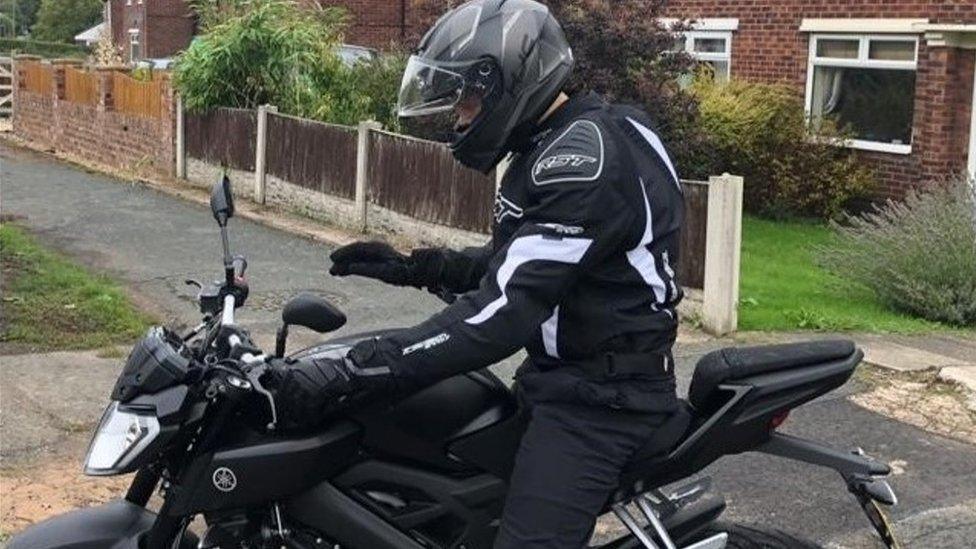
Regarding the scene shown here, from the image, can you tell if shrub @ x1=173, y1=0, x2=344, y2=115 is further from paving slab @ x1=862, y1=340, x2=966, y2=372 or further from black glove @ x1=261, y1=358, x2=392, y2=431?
black glove @ x1=261, y1=358, x2=392, y2=431

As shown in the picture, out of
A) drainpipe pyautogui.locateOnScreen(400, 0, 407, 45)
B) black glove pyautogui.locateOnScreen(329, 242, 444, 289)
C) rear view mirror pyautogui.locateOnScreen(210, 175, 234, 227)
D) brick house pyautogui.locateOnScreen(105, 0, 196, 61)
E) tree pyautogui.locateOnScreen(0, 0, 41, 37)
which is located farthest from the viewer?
tree pyautogui.locateOnScreen(0, 0, 41, 37)

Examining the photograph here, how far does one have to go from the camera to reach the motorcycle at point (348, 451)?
10.0 feet

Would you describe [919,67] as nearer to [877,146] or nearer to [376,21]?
[877,146]

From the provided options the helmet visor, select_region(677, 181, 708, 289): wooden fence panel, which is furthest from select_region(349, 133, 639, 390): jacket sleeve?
select_region(677, 181, 708, 289): wooden fence panel

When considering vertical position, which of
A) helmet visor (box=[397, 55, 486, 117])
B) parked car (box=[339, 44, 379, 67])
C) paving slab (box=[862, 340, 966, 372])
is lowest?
paving slab (box=[862, 340, 966, 372])

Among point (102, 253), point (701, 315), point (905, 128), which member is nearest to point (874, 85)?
point (905, 128)

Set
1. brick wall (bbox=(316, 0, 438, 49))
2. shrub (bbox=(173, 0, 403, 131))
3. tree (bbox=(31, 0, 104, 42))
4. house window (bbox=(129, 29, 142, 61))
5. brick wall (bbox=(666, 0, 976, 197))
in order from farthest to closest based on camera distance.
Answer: tree (bbox=(31, 0, 104, 42)), house window (bbox=(129, 29, 142, 61)), brick wall (bbox=(316, 0, 438, 49)), shrub (bbox=(173, 0, 403, 131)), brick wall (bbox=(666, 0, 976, 197))

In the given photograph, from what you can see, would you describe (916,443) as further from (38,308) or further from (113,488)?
(38,308)

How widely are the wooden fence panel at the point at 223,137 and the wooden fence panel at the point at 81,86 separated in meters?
4.23

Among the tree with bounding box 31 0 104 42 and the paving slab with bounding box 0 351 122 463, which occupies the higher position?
the tree with bounding box 31 0 104 42

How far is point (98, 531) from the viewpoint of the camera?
10.9 ft

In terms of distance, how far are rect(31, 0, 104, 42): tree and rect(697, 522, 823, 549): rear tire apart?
8374cm

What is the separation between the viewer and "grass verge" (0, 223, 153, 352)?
849 cm

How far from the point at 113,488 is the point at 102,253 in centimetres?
723
